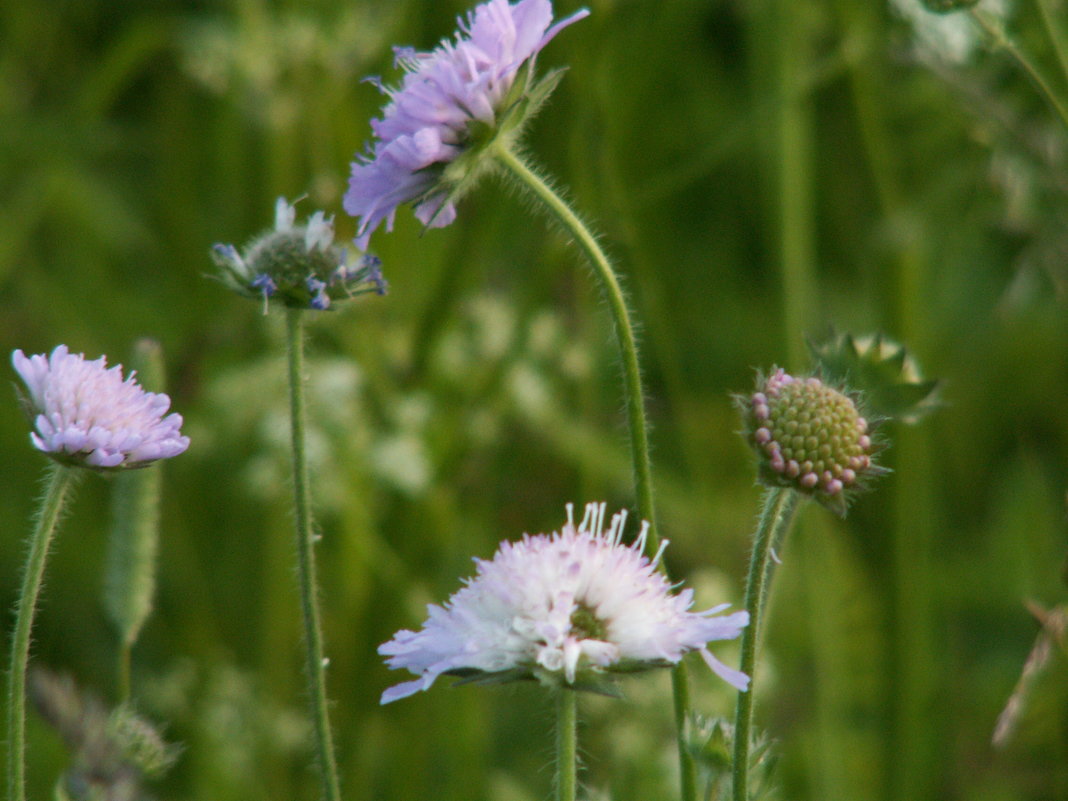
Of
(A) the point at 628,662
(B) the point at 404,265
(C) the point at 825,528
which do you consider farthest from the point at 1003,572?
(A) the point at 628,662

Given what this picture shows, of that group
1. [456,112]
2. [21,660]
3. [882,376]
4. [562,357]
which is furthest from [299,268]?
[562,357]

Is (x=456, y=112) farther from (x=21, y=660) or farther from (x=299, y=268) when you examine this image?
(x=21, y=660)


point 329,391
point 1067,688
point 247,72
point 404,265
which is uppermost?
point 247,72

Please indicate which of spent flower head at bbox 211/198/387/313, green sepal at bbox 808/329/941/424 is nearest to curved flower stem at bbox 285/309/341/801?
spent flower head at bbox 211/198/387/313

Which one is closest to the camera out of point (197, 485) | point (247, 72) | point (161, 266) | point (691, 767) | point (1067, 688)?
point (691, 767)

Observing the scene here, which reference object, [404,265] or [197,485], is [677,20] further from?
[197,485]

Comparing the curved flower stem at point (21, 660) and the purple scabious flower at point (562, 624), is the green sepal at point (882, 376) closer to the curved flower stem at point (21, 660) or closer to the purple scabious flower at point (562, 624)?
the purple scabious flower at point (562, 624)
